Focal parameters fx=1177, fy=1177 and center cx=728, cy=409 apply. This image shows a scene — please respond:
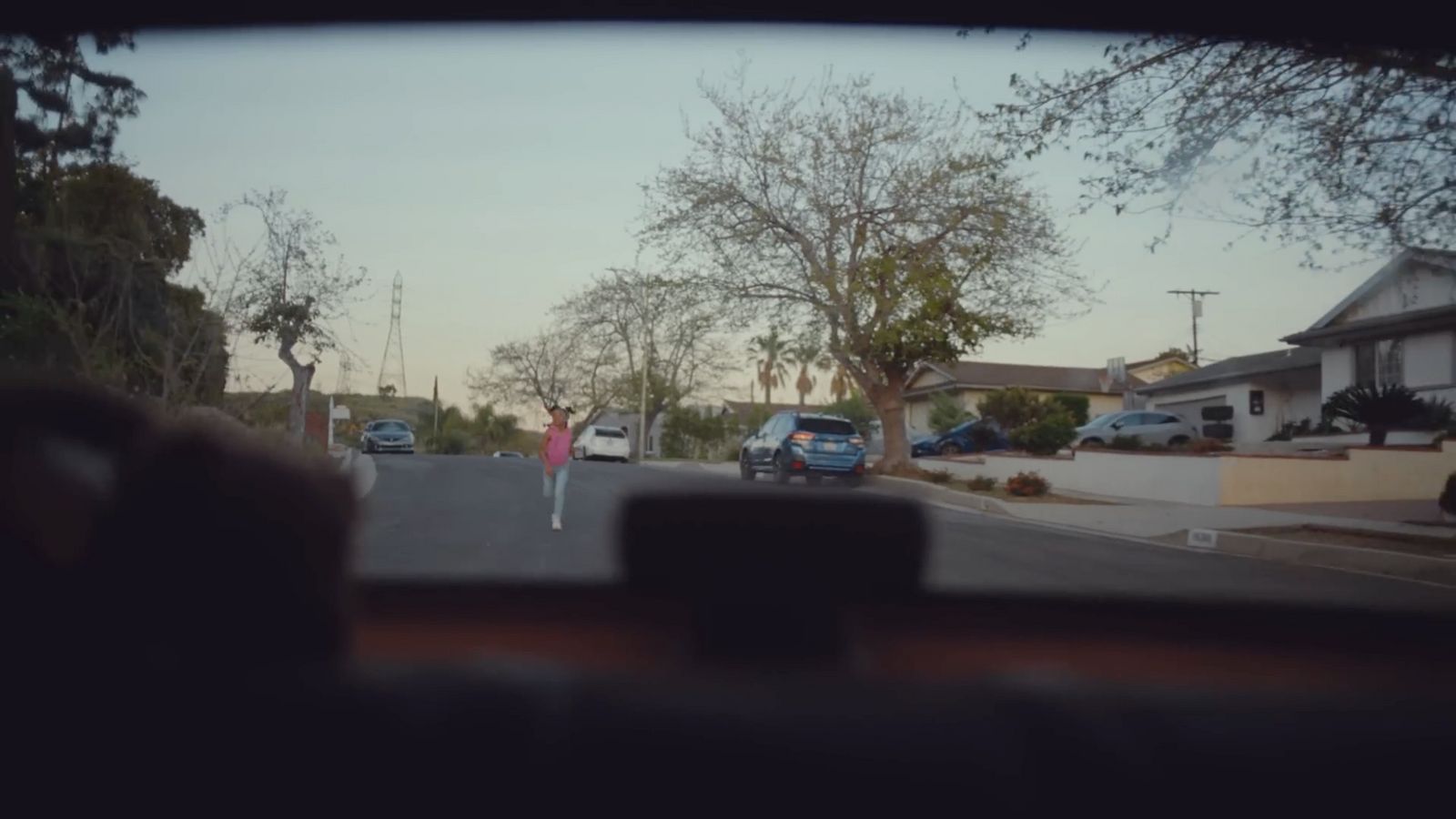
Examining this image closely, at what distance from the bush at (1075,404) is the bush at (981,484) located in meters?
1.57

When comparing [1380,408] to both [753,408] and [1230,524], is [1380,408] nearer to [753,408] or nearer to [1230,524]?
[1230,524]

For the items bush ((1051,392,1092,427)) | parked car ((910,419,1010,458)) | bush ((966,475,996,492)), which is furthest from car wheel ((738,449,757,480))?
bush ((1051,392,1092,427))

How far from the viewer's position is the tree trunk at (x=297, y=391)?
3.80 meters

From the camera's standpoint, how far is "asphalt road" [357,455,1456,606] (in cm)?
418

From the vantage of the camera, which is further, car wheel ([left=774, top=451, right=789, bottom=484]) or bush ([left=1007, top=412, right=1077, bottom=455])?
bush ([left=1007, top=412, right=1077, bottom=455])

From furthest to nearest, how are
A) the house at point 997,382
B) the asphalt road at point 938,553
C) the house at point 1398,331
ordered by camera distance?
the house at point 997,382 → the house at point 1398,331 → the asphalt road at point 938,553

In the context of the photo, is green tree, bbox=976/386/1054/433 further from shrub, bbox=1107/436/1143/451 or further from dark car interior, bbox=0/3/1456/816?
dark car interior, bbox=0/3/1456/816

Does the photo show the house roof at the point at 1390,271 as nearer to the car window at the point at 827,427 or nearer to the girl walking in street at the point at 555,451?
the car window at the point at 827,427

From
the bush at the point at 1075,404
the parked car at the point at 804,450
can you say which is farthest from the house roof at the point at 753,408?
the bush at the point at 1075,404

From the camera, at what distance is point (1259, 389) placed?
6.95 metres

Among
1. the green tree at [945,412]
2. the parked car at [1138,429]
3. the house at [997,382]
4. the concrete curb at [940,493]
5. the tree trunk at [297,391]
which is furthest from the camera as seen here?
the green tree at [945,412]

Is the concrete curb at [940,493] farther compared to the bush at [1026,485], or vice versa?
the bush at [1026,485]

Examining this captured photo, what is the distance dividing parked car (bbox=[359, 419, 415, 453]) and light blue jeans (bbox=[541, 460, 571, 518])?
78 cm

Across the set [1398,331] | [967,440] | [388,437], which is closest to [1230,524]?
[1398,331]
